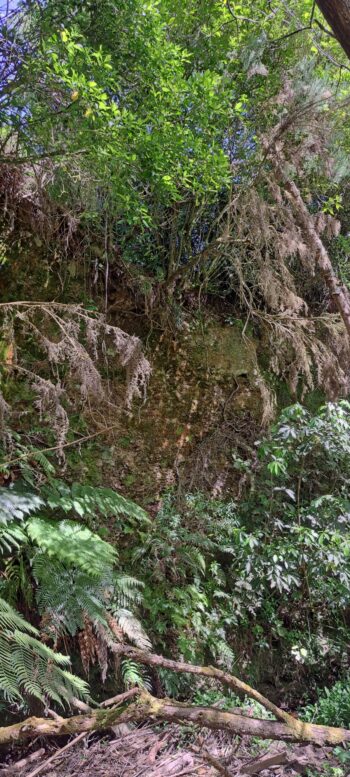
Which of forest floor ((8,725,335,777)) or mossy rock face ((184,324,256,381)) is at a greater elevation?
mossy rock face ((184,324,256,381))

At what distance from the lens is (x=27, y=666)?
7.14ft

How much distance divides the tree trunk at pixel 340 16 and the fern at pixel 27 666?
8.91 ft

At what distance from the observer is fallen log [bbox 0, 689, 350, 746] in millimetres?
1856

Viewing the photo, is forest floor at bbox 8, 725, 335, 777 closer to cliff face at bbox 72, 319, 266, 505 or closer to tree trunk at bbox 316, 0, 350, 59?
cliff face at bbox 72, 319, 266, 505

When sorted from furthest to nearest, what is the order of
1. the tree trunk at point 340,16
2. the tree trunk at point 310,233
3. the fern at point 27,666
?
the tree trunk at point 310,233 < the fern at point 27,666 < the tree trunk at point 340,16

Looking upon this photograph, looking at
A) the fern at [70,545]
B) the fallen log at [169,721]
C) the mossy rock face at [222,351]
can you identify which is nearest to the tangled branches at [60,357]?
the fern at [70,545]

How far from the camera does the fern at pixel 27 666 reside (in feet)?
6.84

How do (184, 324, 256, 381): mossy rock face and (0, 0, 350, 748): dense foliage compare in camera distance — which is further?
(184, 324, 256, 381): mossy rock face

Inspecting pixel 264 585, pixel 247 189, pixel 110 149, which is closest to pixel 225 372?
pixel 247 189

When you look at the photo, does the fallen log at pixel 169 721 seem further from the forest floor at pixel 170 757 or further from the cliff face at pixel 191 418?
the cliff face at pixel 191 418

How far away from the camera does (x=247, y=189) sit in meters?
4.00

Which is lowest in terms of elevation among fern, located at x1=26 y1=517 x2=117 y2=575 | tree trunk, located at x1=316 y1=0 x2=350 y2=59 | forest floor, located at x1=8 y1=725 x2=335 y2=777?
forest floor, located at x1=8 y1=725 x2=335 y2=777

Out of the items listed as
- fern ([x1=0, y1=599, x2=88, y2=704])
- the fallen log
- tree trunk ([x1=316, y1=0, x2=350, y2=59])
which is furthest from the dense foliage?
tree trunk ([x1=316, y1=0, x2=350, y2=59])

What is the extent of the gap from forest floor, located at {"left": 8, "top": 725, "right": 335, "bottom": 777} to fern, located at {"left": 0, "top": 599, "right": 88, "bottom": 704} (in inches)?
11.6
